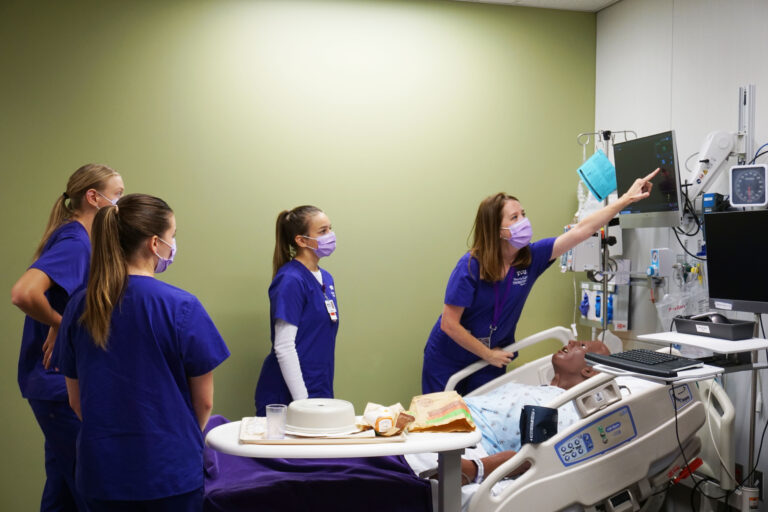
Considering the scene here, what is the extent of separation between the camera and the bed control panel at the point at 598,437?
7.55 feet

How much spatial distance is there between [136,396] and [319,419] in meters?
0.51

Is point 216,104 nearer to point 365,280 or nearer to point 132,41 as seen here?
point 132,41

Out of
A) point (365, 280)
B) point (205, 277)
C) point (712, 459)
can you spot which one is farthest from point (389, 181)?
point (712, 459)

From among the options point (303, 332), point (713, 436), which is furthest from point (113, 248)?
point (713, 436)

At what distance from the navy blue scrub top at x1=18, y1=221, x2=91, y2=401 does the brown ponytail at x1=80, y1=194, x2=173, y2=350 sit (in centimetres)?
58

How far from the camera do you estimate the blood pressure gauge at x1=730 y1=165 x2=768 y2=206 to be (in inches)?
113

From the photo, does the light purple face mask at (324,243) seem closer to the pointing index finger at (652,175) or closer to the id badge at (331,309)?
the id badge at (331,309)

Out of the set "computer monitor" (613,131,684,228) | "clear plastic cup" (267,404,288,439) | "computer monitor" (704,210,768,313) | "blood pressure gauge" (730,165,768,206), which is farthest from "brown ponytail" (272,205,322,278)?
"blood pressure gauge" (730,165,768,206)

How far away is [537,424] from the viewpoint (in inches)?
87.2

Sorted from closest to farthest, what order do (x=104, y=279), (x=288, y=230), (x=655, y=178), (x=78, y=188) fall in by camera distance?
(x=104, y=279), (x=78, y=188), (x=288, y=230), (x=655, y=178)

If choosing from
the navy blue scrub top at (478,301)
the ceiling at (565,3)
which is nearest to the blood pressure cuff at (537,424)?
the navy blue scrub top at (478,301)

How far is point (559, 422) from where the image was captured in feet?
8.34

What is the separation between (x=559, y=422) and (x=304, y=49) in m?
2.56

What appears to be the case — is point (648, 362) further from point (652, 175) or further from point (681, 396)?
point (652, 175)
